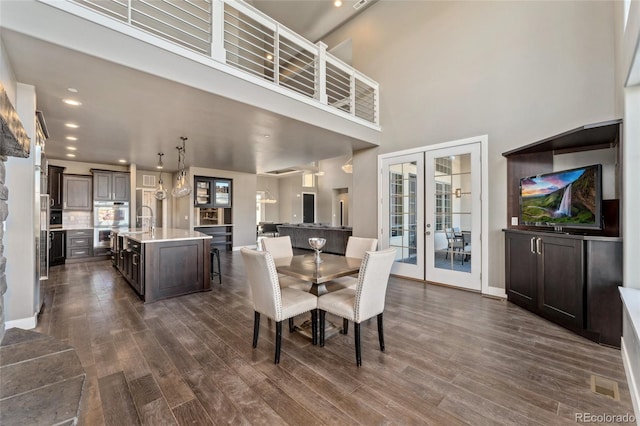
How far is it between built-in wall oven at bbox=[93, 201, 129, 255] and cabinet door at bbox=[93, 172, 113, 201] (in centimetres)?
13

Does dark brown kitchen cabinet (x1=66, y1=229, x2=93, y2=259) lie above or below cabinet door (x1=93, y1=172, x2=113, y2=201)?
below

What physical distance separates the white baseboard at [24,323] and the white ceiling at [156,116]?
2478 mm

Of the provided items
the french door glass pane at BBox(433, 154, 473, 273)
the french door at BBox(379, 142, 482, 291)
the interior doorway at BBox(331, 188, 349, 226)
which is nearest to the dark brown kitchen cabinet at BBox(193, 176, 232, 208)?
the french door at BBox(379, 142, 482, 291)

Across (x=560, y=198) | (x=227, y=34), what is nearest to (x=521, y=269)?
(x=560, y=198)

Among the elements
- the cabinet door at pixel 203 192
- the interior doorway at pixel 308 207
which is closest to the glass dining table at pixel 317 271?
the cabinet door at pixel 203 192

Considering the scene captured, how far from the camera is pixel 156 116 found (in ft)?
12.7

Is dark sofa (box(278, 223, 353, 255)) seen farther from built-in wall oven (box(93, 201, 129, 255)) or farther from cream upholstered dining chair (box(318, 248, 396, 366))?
cream upholstered dining chair (box(318, 248, 396, 366))

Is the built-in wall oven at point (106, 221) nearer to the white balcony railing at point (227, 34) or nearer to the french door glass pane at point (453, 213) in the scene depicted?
the white balcony railing at point (227, 34)

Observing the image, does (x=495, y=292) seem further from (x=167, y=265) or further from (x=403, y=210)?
(x=167, y=265)

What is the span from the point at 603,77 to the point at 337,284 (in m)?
3.96

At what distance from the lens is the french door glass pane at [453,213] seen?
441cm

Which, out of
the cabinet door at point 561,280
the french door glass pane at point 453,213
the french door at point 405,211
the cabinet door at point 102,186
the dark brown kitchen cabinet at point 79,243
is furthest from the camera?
the cabinet door at point 102,186

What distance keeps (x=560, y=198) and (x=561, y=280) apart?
0.94 m

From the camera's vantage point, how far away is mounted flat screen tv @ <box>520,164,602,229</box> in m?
2.77
